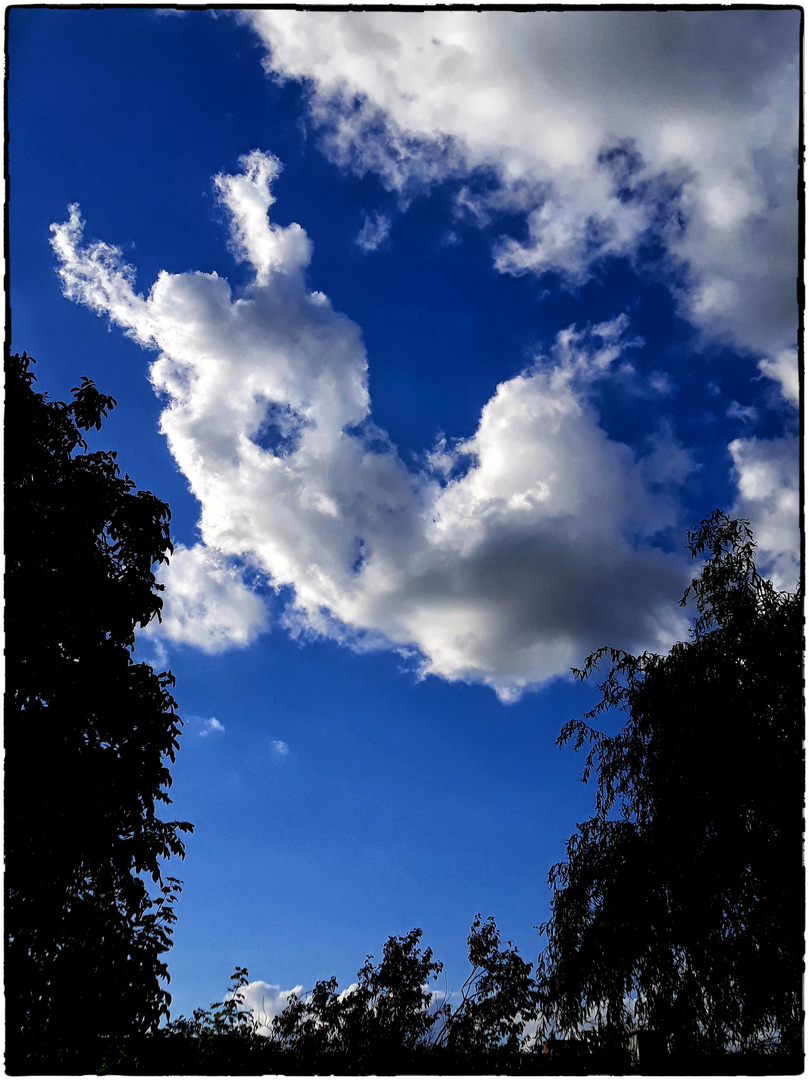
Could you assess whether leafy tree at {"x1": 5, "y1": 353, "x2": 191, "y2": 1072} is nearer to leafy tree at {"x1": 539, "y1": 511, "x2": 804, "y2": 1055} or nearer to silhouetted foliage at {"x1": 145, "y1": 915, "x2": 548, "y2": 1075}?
silhouetted foliage at {"x1": 145, "y1": 915, "x2": 548, "y2": 1075}

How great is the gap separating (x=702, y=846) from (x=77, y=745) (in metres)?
10.6

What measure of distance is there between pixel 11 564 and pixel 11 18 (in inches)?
270

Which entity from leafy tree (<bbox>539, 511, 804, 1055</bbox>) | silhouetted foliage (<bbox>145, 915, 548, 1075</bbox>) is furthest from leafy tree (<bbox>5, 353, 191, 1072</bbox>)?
leafy tree (<bbox>539, 511, 804, 1055</bbox>)

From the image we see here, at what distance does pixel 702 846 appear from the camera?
12.5 meters

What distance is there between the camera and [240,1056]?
31.1ft

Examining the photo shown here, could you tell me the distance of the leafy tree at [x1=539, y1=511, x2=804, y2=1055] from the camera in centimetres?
1121

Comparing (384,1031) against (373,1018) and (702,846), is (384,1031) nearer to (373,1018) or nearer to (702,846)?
(373,1018)

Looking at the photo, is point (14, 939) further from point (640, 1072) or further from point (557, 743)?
point (557, 743)

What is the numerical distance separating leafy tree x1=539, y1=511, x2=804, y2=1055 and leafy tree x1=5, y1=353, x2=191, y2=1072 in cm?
764

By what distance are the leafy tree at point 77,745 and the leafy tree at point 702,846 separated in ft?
25.1

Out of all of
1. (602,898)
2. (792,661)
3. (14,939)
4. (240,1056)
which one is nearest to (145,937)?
(14,939)

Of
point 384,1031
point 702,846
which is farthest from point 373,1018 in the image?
point 702,846

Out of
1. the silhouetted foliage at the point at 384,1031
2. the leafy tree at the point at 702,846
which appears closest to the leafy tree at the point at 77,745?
the silhouetted foliage at the point at 384,1031

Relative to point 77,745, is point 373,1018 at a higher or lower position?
lower
